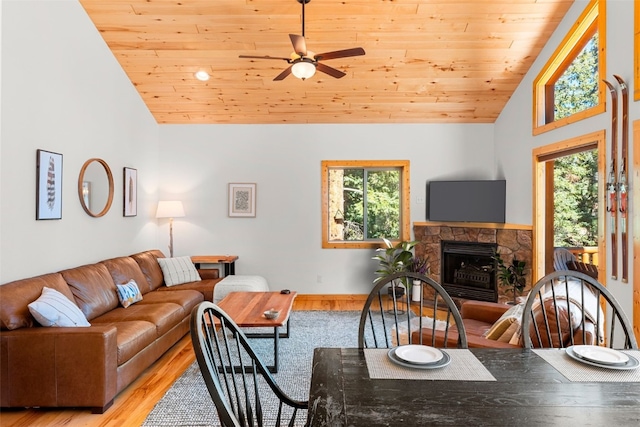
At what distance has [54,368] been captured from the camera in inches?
96.7

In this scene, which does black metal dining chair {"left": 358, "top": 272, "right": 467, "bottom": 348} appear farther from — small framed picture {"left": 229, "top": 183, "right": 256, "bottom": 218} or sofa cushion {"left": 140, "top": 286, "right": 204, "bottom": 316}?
small framed picture {"left": 229, "top": 183, "right": 256, "bottom": 218}

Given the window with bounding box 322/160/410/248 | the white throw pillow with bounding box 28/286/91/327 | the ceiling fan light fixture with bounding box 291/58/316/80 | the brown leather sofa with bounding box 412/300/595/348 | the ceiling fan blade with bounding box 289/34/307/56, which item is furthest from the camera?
the window with bounding box 322/160/410/248

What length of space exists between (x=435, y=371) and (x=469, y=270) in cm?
424

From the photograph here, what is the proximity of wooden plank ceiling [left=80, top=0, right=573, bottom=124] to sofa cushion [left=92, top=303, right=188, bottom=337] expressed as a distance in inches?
114

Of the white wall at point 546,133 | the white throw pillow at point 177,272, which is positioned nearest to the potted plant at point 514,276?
the white wall at point 546,133

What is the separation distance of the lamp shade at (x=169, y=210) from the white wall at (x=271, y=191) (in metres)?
0.37

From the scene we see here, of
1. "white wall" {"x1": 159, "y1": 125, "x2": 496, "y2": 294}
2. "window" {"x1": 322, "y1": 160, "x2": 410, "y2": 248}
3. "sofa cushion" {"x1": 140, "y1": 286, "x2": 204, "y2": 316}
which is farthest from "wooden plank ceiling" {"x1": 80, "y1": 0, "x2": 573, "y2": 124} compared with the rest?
"sofa cushion" {"x1": 140, "y1": 286, "x2": 204, "y2": 316}

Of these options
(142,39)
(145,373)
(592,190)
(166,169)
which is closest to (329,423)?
(145,373)

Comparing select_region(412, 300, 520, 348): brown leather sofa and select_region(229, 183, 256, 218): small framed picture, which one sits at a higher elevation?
select_region(229, 183, 256, 218): small framed picture

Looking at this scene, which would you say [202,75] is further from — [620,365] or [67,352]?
[620,365]

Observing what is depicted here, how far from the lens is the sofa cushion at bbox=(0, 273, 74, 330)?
2555 millimetres

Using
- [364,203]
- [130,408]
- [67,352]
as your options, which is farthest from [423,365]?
[364,203]

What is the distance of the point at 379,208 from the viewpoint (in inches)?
230

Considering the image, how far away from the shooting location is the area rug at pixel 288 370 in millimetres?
2441
